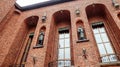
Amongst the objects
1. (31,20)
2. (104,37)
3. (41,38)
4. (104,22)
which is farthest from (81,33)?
(31,20)

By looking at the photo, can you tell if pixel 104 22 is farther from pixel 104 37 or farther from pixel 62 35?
pixel 62 35

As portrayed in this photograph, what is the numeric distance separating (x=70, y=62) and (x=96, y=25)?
10.9ft

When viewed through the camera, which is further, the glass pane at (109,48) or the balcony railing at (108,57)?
the glass pane at (109,48)

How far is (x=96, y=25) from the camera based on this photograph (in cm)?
920

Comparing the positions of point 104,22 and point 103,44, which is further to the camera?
point 104,22

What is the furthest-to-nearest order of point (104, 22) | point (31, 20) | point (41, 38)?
point (31, 20) < point (104, 22) < point (41, 38)

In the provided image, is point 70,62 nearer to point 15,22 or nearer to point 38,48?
point 38,48

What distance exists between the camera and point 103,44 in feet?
26.1

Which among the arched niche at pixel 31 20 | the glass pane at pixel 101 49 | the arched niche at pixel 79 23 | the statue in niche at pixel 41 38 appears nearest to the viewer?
the glass pane at pixel 101 49

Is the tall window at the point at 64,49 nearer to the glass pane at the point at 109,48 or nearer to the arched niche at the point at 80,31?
the arched niche at the point at 80,31

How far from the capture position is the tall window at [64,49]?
759 cm

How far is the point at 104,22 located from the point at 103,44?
1935 millimetres

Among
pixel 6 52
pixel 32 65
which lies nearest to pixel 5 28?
pixel 6 52

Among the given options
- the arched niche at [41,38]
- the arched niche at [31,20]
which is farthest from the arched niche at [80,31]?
the arched niche at [31,20]
